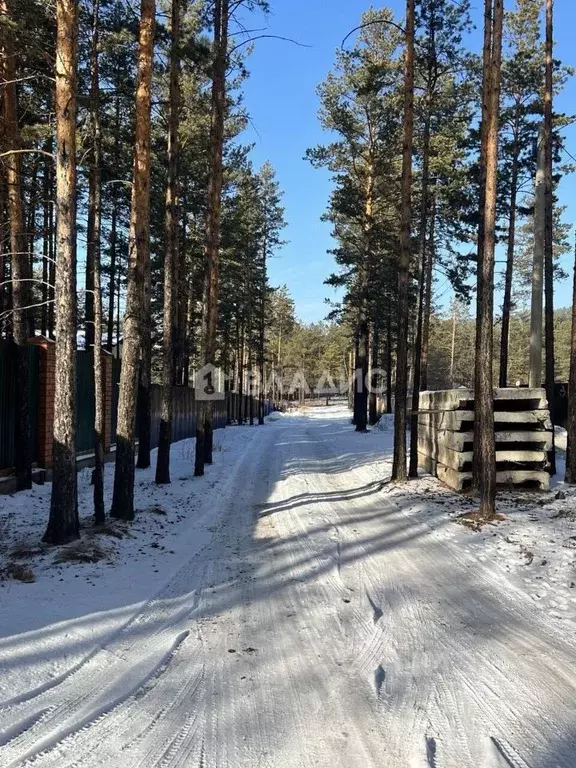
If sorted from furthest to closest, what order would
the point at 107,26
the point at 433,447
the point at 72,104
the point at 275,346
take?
the point at 275,346 → the point at 433,447 → the point at 107,26 → the point at 72,104

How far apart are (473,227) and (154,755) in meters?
23.4

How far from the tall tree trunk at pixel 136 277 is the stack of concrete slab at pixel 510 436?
5641 millimetres

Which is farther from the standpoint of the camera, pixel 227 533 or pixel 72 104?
pixel 227 533

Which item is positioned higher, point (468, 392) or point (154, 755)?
point (468, 392)

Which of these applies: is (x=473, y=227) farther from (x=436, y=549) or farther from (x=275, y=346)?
(x=275, y=346)

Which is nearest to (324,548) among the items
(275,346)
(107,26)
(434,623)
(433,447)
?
(434,623)

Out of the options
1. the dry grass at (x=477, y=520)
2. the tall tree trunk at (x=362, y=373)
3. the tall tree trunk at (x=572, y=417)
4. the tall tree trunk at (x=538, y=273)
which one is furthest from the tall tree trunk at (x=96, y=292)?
the tall tree trunk at (x=362, y=373)

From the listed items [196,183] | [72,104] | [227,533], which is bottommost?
[227,533]

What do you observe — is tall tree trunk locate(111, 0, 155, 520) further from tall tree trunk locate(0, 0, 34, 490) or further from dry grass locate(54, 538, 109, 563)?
tall tree trunk locate(0, 0, 34, 490)

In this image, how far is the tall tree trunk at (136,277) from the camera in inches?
313

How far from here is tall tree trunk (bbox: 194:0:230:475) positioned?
1262cm

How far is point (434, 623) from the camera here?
4.64 meters

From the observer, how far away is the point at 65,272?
6.37m

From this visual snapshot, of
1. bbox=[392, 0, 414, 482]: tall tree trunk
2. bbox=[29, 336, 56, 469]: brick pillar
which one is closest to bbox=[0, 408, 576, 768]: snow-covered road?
bbox=[392, 0, 414, 482]: tall tree trunk
